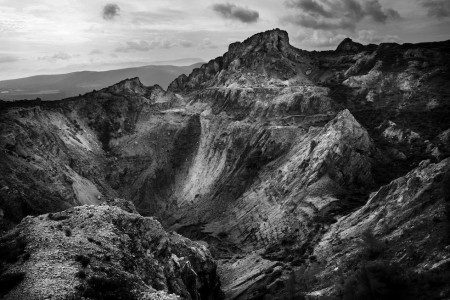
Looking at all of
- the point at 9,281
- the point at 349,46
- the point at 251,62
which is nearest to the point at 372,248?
the point at 9,281

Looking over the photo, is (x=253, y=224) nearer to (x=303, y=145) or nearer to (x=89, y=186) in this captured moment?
(x=303, y=145)

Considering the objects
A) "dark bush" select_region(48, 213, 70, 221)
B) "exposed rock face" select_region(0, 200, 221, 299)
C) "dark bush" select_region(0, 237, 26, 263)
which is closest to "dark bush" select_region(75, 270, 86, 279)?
"exposed rock face" select_region(0, 200, 221, 299)

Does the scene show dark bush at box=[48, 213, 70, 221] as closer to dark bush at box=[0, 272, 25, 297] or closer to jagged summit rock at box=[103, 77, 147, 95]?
dark bush at box=[0, 272, 25, 297]

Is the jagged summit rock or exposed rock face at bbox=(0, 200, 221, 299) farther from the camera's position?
the jagged summit rock

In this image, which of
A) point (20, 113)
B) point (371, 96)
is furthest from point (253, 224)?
point (20, 113)

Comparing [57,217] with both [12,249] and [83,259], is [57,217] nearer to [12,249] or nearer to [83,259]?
[12,249]

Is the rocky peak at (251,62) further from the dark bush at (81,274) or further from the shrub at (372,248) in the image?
the dark bush at (81,274)

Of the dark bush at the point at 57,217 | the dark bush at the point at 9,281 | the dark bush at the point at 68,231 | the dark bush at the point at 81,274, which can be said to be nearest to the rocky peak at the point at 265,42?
the dark bush at the point at 57,217
